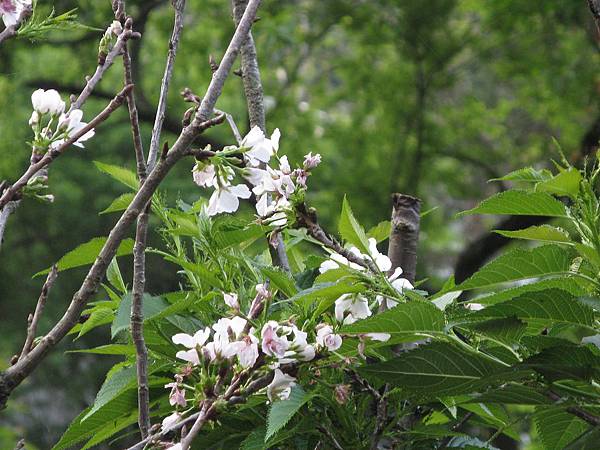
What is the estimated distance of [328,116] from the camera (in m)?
9.52

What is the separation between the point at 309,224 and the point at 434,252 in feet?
32.4

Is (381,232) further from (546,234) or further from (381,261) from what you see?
(546,234)

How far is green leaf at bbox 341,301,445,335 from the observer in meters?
1.00

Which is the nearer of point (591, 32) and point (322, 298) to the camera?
point (322, 298)

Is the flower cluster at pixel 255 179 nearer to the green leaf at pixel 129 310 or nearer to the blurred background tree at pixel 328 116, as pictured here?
the green leaf at pixel 129 310

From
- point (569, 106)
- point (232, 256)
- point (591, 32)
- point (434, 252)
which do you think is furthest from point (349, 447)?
point (434, 252)

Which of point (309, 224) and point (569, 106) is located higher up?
point (309, 224)

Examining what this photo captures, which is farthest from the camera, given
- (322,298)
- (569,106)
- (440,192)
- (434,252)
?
(440,192)

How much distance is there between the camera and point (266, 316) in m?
1.22

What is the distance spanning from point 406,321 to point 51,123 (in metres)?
0.59

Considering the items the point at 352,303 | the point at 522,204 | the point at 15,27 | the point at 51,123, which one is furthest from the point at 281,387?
the point at 15,27

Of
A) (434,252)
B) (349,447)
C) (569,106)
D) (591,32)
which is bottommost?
(434,252)

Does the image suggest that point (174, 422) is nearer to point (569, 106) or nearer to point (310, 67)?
point (569, 106)

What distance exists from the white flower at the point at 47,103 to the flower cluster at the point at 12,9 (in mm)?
195
